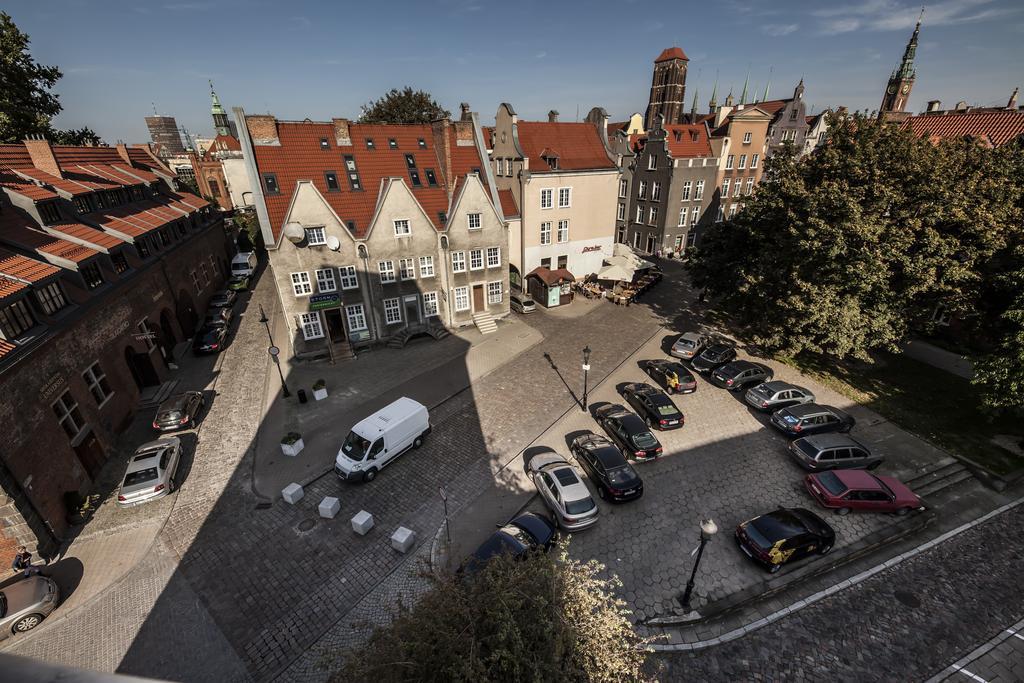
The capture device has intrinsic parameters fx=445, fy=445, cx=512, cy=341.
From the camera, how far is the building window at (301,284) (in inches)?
1029

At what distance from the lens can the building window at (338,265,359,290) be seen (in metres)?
27.2

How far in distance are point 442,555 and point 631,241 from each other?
44.1 meters

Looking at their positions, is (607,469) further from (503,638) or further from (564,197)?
(564,197)

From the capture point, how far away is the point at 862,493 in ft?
54.4

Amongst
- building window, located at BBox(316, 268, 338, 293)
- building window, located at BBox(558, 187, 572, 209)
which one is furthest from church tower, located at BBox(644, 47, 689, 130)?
building window, located at BBox(316, 268, 338, 293)

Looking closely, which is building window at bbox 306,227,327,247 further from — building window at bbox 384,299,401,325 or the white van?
the white van

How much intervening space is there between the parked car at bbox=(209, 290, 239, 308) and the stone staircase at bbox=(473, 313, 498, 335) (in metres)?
21.3

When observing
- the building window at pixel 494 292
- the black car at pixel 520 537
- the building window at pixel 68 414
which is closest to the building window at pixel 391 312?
the building window at pixel 494 292

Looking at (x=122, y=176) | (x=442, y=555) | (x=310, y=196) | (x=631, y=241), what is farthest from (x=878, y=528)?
(x=122, y=176)

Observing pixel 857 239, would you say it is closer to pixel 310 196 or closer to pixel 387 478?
pixel 387 478

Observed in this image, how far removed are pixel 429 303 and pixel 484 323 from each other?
168 inches

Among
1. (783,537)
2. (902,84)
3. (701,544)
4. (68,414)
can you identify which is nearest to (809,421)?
(783,537)

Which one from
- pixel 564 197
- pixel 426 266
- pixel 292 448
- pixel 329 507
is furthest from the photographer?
pixel 564 197

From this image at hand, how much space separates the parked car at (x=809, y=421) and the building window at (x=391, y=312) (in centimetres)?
2256
